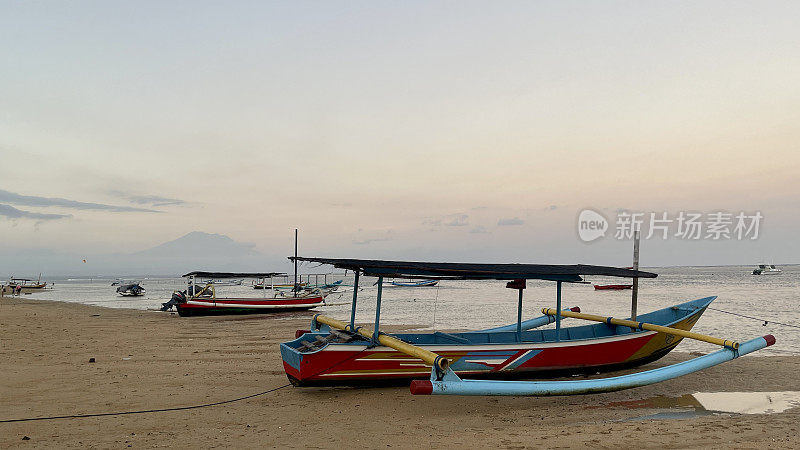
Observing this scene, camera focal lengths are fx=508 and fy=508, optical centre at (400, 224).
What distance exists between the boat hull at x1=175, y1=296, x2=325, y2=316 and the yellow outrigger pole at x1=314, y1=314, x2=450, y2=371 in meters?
18.3

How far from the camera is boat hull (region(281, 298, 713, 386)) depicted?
9.05m

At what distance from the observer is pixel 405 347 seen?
27.5ft

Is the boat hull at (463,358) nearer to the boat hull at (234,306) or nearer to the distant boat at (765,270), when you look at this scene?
the boat hull at (234,306)

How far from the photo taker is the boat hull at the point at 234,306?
2725 cm

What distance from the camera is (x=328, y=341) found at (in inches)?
371

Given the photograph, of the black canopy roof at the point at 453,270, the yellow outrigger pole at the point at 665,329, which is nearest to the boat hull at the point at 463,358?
the yellow outrigger pole at the point at 665,329

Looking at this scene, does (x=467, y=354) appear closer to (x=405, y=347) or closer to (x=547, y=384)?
(x=405, y=347)

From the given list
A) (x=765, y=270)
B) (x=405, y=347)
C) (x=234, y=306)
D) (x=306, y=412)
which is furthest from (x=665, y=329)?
→ (x=765, y=270)

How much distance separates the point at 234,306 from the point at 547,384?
77.1 feet

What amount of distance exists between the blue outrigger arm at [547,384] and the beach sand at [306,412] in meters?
0.51

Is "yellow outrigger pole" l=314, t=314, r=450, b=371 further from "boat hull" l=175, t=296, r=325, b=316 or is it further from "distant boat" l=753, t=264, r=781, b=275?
"distant boat" l=753, t=264, r=781, b=275

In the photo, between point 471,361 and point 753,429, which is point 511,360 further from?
point 753,429

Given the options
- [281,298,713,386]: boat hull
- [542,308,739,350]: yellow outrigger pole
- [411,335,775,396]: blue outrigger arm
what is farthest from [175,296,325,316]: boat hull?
[411,335,775,396]: blue outrigger arm

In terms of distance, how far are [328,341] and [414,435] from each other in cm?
286
